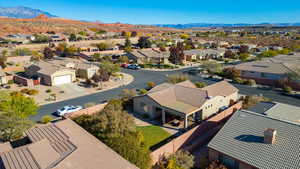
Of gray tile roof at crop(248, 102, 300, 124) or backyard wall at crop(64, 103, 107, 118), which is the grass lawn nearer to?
backyard wall at crop(64, 103, 107, 118)

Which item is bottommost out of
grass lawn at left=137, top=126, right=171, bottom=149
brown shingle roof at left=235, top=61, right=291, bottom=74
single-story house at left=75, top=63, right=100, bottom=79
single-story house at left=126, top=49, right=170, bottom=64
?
grass lawn at left=137, top=126, right=171, bottom=149

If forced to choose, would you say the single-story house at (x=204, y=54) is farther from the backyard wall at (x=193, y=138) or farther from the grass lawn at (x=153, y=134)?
the grass lawn at (x=153, y=134)

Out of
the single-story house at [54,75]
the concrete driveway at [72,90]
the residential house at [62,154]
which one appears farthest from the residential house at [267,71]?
the residential house at [62,154]

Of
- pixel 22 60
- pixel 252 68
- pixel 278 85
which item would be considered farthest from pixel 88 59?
pixel 278 85

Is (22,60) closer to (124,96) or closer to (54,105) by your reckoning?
(54,105)

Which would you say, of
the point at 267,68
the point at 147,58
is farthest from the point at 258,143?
the point at 147,58

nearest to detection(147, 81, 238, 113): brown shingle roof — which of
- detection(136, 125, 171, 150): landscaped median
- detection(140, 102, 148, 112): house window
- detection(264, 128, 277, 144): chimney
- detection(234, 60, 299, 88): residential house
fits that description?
detection(140, 102, 148, 112): house window

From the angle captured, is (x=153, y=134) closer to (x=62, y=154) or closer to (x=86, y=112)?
(x=86, y=112)
